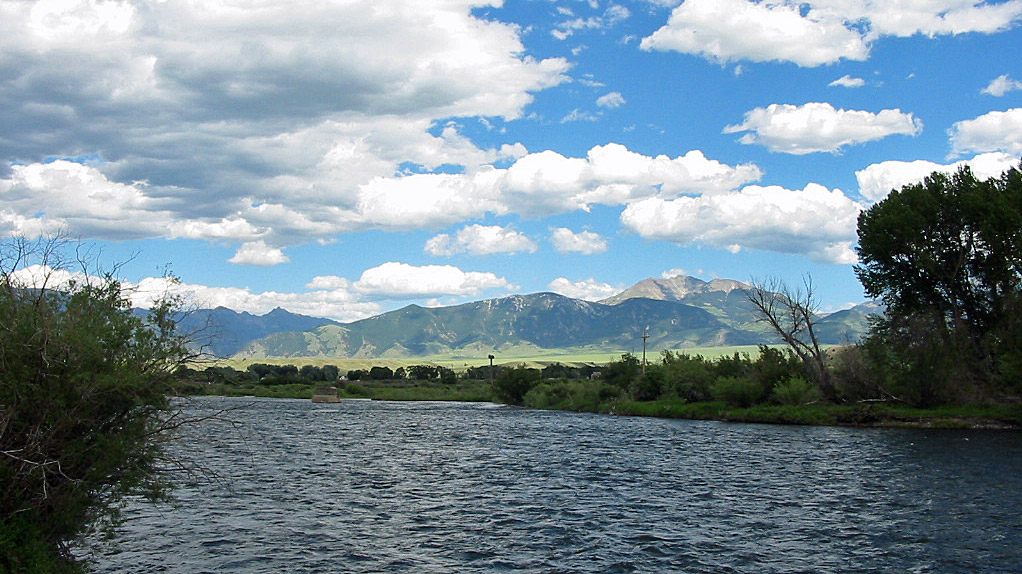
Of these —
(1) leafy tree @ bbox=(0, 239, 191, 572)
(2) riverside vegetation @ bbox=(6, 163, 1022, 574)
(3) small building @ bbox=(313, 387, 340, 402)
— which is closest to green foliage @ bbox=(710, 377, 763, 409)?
(2) riverside vegetation @ bbox=(6, 163, 1022, 574)

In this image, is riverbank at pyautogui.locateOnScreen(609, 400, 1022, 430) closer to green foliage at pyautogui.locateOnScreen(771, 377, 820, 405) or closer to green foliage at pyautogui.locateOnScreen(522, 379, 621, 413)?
green foliage at pyautogui.locateOnScreen(771, 377, 820, 405)

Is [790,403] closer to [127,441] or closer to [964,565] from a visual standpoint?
[964,565]

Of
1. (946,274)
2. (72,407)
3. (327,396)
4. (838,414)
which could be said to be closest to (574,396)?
(838,414)

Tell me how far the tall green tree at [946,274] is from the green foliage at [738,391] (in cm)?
1843

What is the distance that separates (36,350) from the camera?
57.5 feet

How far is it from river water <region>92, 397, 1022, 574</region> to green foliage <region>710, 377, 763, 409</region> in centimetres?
3514

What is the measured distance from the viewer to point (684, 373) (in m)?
121

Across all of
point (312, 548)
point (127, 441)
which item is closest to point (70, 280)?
point (127, 441)

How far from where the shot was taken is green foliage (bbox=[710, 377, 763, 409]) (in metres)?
103

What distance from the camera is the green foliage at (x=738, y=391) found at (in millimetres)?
103438

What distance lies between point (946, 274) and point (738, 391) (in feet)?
99.2

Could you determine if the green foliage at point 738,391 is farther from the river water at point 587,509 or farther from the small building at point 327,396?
the small building at point 327,396

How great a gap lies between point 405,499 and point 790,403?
7102 cm

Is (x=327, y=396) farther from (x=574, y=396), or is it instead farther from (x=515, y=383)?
(x=574, y=396)
